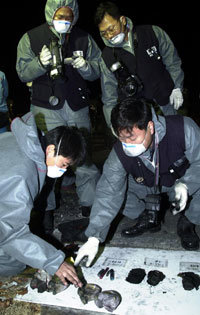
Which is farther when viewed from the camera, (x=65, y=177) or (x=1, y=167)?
(x=65, y=177)

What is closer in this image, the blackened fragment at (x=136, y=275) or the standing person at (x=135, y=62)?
the blackened fragment at (x=136, y=275)

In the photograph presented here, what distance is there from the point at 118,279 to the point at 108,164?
2.65 feet

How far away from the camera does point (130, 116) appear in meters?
1.91

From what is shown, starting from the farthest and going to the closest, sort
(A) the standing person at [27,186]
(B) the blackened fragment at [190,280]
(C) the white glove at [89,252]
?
(C) the white glove at [89,252], (B) the blackened fragment at [190,280], (A) the standing person at [27,186]

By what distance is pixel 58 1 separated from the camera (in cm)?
233

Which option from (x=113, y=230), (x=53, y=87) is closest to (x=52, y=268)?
(x=113, y=230)

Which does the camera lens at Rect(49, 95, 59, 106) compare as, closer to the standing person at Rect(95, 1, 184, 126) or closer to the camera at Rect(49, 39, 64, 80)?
the camera at Rect(49, 39, 64, 80)

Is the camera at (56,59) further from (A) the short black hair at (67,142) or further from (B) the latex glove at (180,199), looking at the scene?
(B) the latex glove at (180,199)

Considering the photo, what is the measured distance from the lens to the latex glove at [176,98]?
8.52ft

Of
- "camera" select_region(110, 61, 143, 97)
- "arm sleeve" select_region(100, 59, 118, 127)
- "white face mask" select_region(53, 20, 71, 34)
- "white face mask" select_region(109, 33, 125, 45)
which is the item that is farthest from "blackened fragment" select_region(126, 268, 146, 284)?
"white face mask" select_region(53, 20, 71, 34)

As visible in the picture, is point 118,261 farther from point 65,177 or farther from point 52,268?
point 65,177

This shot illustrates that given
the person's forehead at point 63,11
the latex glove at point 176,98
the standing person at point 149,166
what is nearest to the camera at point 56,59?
the person's forehead at point 63,11

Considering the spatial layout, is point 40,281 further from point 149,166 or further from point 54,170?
point 149,166

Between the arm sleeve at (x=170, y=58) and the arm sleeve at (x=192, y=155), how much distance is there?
0.69 metres
